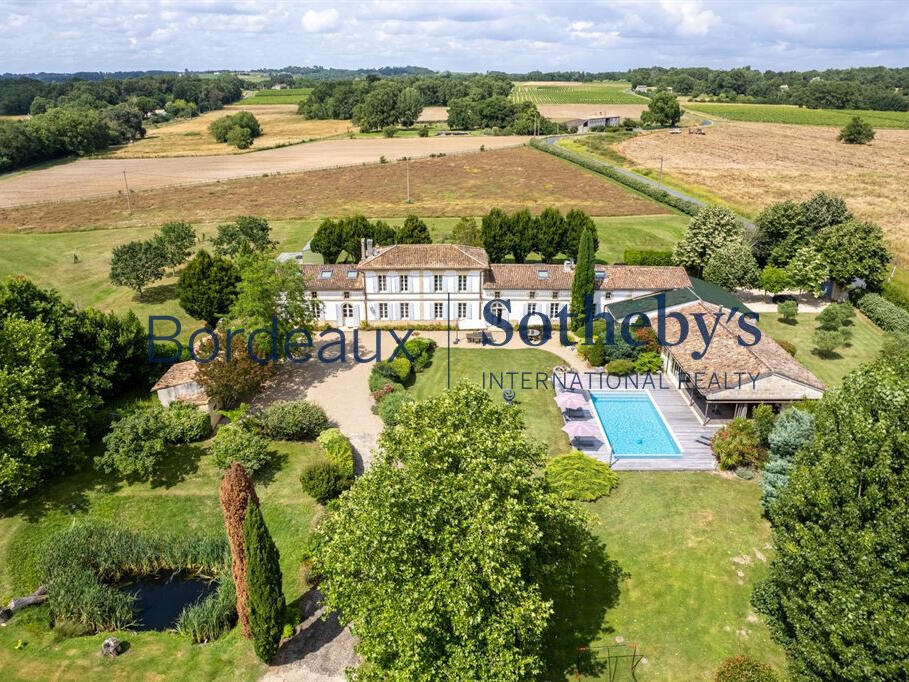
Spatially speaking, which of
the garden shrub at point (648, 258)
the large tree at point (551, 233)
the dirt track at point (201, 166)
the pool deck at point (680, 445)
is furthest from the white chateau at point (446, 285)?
the dirt track at point (201, 166)

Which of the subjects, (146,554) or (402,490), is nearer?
(402,490)

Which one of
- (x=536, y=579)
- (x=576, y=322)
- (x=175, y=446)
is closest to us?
(x=536, y=579)

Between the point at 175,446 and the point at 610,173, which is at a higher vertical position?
the point at 610,173

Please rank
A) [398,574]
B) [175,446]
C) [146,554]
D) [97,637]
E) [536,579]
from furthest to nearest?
1. [175,446]
2. [146,554]
3. [97,637]
4. [536,579]
5. [398,574]

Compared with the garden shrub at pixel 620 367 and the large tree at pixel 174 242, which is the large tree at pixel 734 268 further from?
the large tree at pixel 174 242

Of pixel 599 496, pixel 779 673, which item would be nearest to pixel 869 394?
pixel 779 673

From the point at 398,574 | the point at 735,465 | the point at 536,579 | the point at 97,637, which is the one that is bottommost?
the point at 97,637

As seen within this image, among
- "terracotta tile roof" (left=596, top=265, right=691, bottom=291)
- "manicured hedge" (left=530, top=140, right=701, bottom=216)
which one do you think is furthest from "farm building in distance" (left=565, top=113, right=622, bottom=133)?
"terracotta tile roof" (left=596, top=265, right=691, bottom=291)

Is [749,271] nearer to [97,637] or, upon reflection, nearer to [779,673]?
[779,673]
